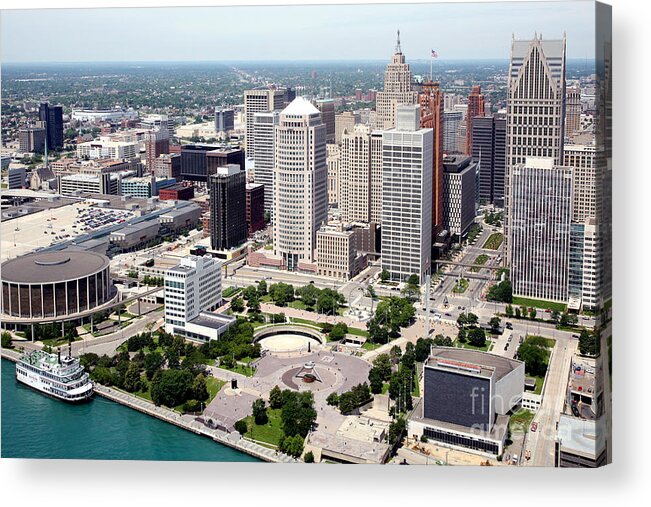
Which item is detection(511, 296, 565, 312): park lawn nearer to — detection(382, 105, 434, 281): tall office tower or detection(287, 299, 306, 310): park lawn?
detection(382, 105, 434, 281): tall office tower

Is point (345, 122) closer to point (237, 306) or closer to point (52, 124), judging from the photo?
point (52, 124)

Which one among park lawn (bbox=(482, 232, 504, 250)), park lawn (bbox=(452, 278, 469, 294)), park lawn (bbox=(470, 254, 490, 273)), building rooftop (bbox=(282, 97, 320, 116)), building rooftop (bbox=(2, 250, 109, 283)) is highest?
building rooftop (bbox=(282, 97, 320, 116))

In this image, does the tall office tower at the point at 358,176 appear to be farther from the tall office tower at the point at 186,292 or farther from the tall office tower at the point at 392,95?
the tall office tower at the point at 186,292

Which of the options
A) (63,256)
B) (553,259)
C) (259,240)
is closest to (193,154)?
(259,240)

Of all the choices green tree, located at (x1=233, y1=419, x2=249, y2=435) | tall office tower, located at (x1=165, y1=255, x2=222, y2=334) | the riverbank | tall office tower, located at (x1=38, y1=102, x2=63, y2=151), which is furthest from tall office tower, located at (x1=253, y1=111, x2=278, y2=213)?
green tree, located at (x1=233, y1=419, x2=249, y2=435)

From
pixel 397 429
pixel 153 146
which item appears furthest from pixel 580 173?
pixel 153 146

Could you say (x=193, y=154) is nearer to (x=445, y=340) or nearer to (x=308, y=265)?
(x=308, y=265)
